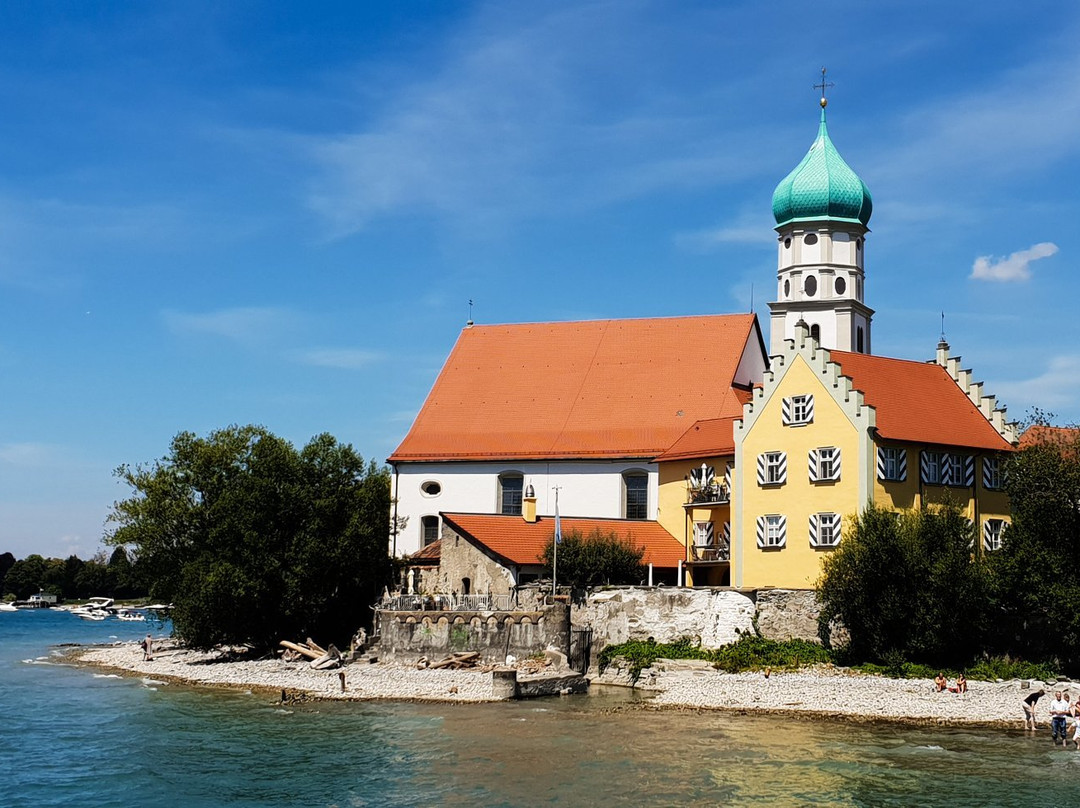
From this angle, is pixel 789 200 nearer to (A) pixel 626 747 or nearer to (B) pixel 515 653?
(B) pixel 515 653

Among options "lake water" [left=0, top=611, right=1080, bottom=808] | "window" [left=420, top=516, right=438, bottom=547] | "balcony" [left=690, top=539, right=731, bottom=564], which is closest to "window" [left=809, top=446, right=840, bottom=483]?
"balcony" [left=690, top=539, right=731, bottom=564]

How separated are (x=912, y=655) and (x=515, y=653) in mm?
13008

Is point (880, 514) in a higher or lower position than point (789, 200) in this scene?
lower

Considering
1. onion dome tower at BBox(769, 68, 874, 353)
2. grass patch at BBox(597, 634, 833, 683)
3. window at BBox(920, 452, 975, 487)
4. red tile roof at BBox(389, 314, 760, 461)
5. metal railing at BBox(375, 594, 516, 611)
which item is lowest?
grass patch at BBox(597, 634, 833, 683)

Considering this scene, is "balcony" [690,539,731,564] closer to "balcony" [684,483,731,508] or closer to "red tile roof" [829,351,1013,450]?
"balcony" [684,483,731,508]

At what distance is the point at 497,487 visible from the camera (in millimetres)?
54844

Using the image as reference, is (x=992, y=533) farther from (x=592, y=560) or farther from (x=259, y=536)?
(x=259, y=536)

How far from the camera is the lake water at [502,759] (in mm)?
25406

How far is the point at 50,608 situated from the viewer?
150500 mm

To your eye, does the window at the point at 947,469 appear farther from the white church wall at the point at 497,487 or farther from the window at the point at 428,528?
the window at the point at 428,528

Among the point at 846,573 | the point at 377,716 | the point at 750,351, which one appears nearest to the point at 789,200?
the point at 750,351

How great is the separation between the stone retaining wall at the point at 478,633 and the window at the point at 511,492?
11.5 metres

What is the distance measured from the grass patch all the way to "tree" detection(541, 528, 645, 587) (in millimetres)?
2974

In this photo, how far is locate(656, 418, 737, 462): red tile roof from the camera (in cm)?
4700
